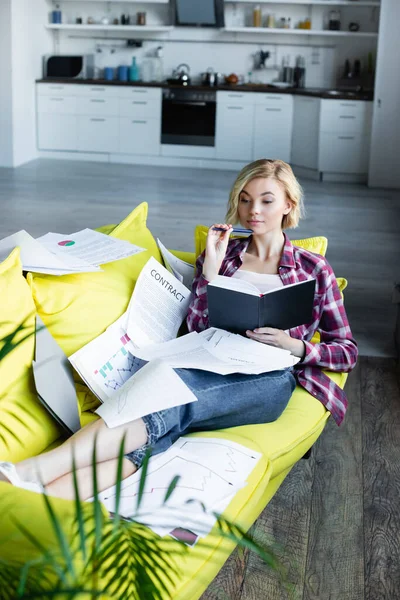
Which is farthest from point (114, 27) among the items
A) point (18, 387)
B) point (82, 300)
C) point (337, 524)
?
point (18, 387)

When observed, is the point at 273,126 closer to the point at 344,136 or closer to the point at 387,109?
the point at 344,136

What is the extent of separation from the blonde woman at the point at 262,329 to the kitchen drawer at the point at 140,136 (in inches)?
259

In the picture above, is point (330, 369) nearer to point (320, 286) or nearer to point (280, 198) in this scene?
point (320, 286)

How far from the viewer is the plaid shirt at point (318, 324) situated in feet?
7.18

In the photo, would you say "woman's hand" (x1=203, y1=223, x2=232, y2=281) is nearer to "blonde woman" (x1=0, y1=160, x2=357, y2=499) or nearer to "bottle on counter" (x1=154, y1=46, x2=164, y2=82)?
"blonde woman" (x1=0, y1=160, x2=357, y2=499)

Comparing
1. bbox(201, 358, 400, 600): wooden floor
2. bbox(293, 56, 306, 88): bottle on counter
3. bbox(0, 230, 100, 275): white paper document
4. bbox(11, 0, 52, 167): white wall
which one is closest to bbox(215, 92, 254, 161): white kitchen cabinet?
bbox(293, 56, 306, 88): bottle on counter

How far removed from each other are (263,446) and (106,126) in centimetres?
740

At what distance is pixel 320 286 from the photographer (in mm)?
2273

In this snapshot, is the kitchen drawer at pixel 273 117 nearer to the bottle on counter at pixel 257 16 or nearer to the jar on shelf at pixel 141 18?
the bottle on counter at pixel 257 16

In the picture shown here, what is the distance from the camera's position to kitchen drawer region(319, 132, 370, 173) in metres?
8.09

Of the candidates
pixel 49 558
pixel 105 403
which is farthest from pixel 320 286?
pixel 49 558

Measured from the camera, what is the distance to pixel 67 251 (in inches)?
85.6

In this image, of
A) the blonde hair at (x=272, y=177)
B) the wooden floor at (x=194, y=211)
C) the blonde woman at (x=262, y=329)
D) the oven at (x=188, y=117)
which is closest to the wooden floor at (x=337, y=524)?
the blonde woman at (x=262, y=329)

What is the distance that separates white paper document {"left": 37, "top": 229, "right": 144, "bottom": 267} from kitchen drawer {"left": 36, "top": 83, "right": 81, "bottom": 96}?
6755 mm
